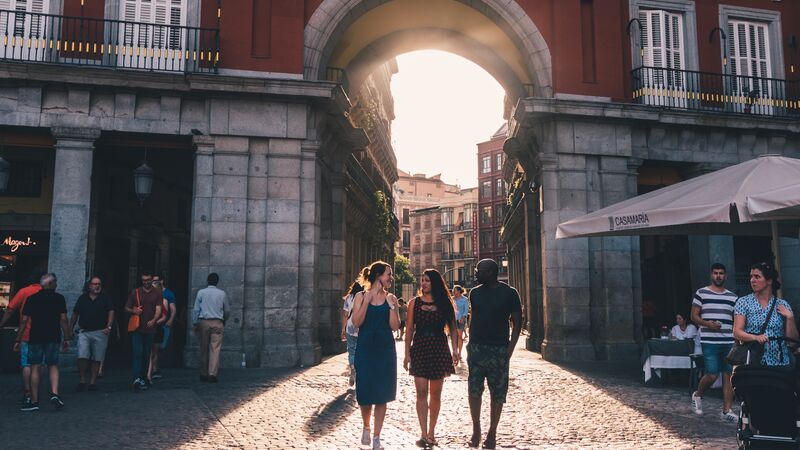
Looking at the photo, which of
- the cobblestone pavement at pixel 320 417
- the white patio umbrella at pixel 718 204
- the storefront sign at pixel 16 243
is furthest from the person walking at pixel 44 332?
the storefront sign at pixel 16 243

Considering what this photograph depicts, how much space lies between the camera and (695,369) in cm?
959

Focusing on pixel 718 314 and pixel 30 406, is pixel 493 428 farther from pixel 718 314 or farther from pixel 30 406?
pixel 30 406

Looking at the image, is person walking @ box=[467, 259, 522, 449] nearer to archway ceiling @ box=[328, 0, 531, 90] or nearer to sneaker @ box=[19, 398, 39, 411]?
sneaker @ box=[19, 398, 39, 411]

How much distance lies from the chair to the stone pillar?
36.0 feet

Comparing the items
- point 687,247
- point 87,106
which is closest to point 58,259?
point 87,106

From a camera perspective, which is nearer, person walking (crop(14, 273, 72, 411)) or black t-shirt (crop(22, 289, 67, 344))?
person walking (crop(14, 273, 72, 411))

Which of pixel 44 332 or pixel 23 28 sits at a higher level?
pixel 23 28

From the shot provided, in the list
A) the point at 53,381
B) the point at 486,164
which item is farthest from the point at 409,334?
the point at 486,164

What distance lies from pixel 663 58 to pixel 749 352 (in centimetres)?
1205

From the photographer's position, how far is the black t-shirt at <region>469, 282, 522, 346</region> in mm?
6168

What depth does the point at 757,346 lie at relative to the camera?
5746 mm

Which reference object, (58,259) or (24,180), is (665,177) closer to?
(58,259)

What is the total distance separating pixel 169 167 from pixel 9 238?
431cm

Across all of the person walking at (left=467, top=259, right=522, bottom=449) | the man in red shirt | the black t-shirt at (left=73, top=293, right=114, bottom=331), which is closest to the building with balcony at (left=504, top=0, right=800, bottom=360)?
the person walking at (left=467, top=259, right=522, bottom=449)
